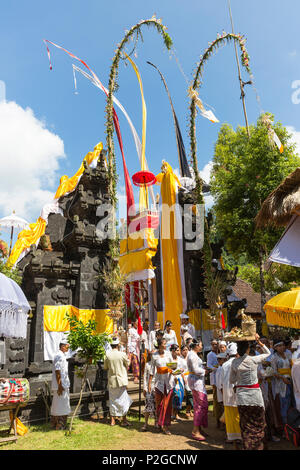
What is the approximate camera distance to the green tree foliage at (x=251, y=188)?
1500 centimetres

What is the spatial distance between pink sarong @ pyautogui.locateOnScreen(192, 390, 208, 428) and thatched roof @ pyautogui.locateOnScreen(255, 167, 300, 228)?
12.9 ft

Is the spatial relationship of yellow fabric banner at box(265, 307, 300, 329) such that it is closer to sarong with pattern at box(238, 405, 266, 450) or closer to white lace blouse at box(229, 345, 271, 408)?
white lace blouse at box(229, 345, 271, 408)

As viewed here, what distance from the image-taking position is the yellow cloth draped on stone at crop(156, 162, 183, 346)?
44.2 feet

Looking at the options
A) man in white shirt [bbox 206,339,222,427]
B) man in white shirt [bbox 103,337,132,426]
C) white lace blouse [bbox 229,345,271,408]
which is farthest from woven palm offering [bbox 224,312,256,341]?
man in white shirt [bbox 103,337,132,426]

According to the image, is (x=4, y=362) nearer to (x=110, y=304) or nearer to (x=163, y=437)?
(x=110, y=304)

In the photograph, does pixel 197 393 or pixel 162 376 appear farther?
pixel 162 376

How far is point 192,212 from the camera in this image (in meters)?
14.4

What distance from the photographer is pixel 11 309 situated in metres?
6.44

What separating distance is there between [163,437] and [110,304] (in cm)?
433

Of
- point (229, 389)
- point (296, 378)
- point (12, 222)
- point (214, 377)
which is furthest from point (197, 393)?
point (12, 222)

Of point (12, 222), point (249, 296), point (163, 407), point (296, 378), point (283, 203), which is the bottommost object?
point (163, 407)

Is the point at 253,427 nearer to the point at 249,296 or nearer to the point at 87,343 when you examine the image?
the point at 87,343

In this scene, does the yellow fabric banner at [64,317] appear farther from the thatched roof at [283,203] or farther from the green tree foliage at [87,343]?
the thatched roof at [283,203]

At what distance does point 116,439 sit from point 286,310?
4.17 m
